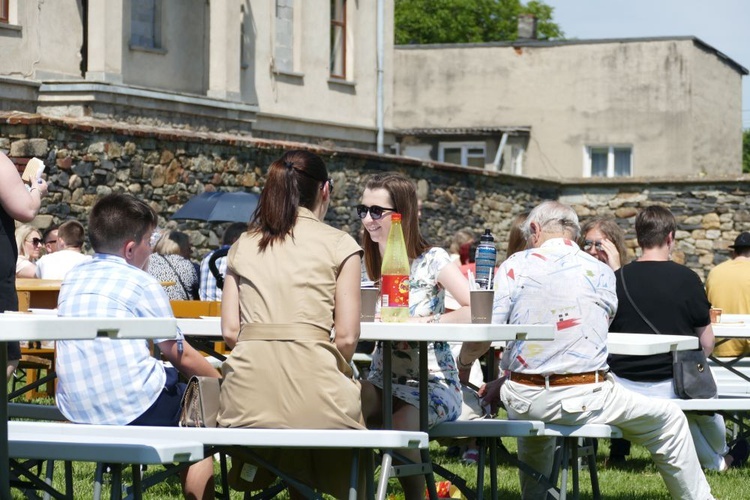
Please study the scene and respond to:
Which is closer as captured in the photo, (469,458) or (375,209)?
(375,209)

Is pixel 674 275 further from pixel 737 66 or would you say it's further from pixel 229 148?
pixel 737 66

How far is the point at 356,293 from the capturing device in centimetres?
508

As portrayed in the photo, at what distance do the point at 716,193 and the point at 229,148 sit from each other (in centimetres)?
1015

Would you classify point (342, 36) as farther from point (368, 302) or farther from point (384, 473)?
point (384, 473)

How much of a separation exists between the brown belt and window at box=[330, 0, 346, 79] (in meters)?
23.1

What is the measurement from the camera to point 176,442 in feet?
14.9

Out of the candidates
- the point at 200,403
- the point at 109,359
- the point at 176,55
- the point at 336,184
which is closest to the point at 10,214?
the point at 109,359

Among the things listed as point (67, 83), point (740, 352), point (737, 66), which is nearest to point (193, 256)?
point (67, 83)

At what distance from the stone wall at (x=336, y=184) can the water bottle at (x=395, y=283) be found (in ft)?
20.6

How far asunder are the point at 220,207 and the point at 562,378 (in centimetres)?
940

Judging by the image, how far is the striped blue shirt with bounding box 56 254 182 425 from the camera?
5137 millimetres

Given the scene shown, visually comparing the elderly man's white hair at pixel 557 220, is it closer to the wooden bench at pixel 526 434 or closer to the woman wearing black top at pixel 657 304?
the wooden bench at pixel 526 434

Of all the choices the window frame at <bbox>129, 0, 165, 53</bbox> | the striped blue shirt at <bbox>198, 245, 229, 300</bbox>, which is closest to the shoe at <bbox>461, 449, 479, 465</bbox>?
the striped blue shirt at <bbox>198, 245, 229, 300</bbox>

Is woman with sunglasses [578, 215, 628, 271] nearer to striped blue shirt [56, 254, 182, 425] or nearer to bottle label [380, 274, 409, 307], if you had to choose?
bottle label [380, 274, 409, 307]
